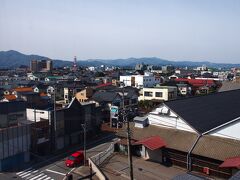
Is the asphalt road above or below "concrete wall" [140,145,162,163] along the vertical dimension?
below

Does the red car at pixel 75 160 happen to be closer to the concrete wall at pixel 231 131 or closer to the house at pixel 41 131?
the house at pixel 41 131

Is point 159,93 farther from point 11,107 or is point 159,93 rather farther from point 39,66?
point 39,66

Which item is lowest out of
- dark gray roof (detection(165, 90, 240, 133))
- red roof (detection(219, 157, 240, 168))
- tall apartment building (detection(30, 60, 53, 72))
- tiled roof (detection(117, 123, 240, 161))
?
red roof (detection(219, 157, 240, 168))

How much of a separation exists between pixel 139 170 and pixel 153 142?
2.57 m

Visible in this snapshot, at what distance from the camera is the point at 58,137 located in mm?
29000

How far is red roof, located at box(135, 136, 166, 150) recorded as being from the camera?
20258 millimetres

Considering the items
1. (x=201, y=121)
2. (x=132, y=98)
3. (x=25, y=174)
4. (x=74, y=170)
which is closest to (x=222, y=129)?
(x=201, y=121)

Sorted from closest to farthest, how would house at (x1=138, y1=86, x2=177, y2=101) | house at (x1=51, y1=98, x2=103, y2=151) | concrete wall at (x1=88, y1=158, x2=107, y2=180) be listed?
concrete wall at (x1=88, y1=158, x2=107, y2=180) → house at (x1=51, y1=98, x2=103, y2=151) → house at (x1=138, y1=86, x2=177, y2=101)

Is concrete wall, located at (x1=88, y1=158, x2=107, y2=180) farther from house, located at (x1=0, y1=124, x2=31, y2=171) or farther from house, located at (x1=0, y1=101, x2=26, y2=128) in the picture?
house, located at (x1=0, y1=101, x2=26, y2=128)

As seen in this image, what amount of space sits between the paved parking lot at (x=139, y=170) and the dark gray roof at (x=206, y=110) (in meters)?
4.22

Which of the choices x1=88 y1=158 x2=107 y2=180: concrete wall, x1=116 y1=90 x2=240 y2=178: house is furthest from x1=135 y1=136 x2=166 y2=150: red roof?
x1=88 y1=158 x2=107 y2=180: concrete wall

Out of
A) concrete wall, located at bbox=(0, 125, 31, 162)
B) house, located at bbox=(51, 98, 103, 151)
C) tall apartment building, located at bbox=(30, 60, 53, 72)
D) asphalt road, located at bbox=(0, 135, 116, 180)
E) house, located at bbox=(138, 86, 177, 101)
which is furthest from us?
tall apartment building, located at bbox=(30, 60, 53, 72)

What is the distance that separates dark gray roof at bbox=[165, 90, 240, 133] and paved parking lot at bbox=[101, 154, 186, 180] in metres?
4.22

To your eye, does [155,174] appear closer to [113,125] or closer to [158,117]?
[158,117]
